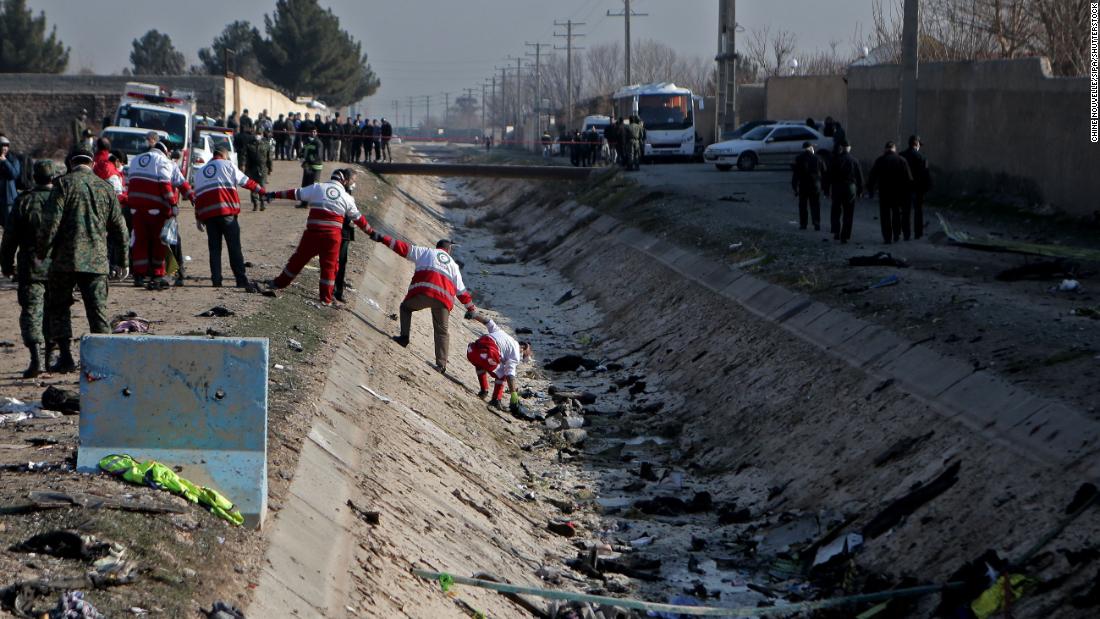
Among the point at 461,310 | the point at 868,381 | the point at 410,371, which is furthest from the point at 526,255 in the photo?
the point at 868,381

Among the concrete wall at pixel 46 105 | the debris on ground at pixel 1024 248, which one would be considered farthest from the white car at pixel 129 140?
the concrete wall at pixel 46 105

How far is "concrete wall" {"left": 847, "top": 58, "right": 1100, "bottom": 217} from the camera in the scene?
77.0 ft

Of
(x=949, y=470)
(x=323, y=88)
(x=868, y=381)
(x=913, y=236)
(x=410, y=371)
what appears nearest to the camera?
(x=949, y=470)

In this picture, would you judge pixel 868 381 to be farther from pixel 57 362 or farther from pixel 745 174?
pixel 745 174

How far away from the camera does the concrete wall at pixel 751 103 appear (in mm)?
60219

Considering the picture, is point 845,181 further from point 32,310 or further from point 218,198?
point 32,310

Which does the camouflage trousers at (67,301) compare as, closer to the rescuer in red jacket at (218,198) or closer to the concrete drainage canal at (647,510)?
the concrete drainage canal at (647,510)

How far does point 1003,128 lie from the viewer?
26.7 meters

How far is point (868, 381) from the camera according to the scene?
43.9ft

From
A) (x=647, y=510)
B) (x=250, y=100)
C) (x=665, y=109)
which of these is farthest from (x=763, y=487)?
(x=250, y=100)

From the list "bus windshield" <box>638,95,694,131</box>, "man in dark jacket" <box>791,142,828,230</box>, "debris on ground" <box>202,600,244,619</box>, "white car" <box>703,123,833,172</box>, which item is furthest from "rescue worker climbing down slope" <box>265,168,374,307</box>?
"bus windshield" <box>638,95,694,131</box>

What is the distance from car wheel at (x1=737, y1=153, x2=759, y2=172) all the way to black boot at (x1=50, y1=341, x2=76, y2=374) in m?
33.1

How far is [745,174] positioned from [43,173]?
3151cm

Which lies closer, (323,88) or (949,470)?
(949,470)
